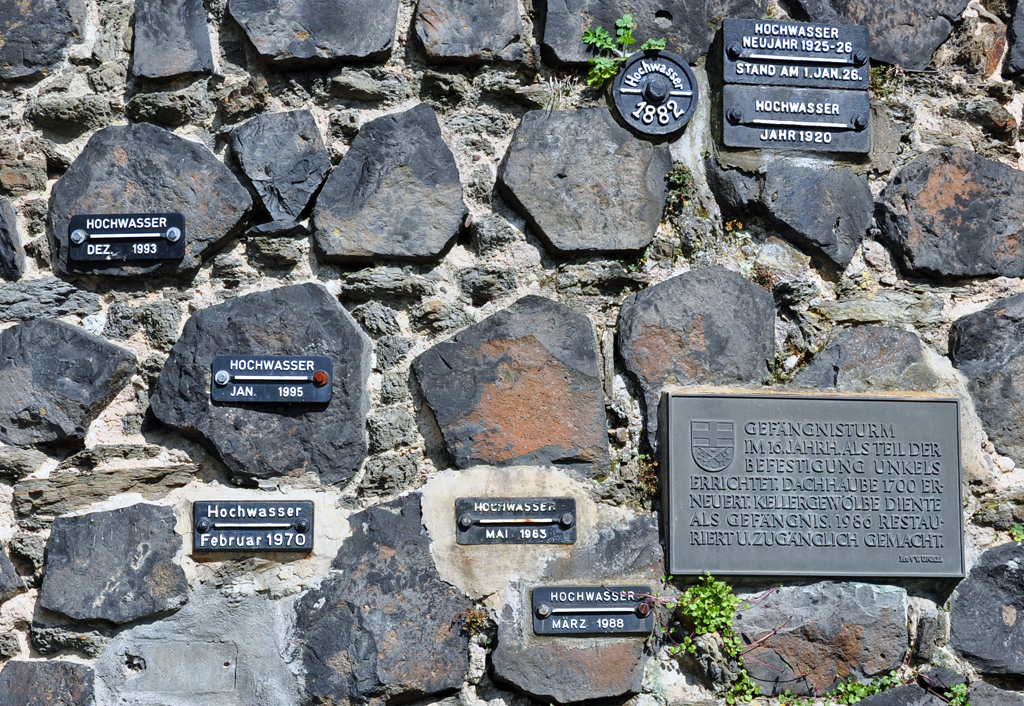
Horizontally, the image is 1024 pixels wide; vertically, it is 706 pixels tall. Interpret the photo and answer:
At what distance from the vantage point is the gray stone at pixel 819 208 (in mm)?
2953

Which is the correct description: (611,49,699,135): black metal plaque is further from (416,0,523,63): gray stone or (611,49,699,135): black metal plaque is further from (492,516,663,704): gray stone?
(492,516,663,704): gray stone

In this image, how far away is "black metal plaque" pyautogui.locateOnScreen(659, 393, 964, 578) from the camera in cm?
274

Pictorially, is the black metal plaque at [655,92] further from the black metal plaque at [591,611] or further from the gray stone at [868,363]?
the black metal plaque at [591,611]

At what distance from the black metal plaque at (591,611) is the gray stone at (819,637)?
0.28m

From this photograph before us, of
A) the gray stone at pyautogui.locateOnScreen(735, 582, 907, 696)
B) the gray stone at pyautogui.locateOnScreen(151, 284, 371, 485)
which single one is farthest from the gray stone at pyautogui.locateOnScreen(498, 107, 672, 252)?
the gray stone at pyautogui.locateOnScreen(735, 582, 907, 696)

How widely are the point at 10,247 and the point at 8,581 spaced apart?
0.95 metres

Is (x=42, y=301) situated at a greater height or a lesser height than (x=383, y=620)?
greater

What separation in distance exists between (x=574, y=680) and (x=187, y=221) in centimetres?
169

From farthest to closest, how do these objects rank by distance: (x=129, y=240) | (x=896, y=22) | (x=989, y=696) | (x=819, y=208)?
1. (x=896, y=22)
2. (x=819, y=208)
3. (x=129, y=240)
4. (x=989, y=696)

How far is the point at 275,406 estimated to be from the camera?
2.78 metres

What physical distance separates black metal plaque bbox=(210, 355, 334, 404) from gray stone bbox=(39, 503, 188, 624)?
0.37 meters

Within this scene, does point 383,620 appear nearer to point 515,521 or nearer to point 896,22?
point 515,521

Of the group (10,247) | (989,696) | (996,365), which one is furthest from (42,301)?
(989,696)

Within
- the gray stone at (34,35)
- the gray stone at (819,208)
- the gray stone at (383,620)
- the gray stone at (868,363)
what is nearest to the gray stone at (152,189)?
the gray stone at (34,35)
